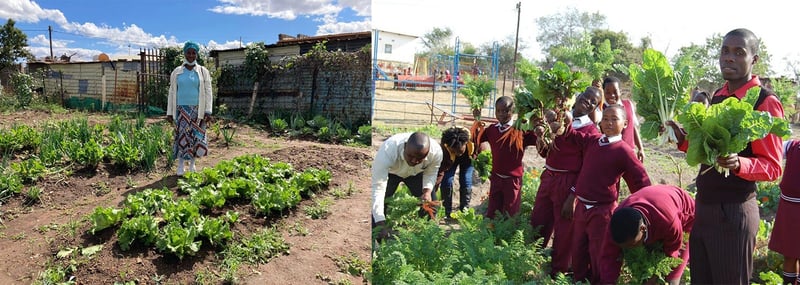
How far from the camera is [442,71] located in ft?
9.71

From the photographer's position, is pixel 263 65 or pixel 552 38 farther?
pixel 263 65

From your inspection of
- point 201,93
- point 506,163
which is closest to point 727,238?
point 506,163

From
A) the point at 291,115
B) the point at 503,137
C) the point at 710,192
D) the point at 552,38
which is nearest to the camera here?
the point at 710,192

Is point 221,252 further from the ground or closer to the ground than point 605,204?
closer to the ground

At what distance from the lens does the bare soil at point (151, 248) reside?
9.89 feet

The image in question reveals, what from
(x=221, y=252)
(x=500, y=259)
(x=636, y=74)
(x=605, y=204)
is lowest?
(x=221, y=252)

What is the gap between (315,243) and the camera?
135 inches

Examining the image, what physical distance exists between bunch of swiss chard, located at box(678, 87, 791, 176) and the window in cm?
745

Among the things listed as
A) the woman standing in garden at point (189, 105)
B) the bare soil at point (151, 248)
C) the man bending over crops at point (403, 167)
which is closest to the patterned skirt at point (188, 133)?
the woman standing in garden at point (189, 105)

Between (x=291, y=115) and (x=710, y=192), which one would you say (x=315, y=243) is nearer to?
(x=710, y=192)

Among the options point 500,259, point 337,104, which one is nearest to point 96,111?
point 337,104

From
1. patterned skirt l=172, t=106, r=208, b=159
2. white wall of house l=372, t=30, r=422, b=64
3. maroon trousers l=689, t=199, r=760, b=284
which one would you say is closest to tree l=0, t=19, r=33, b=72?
patterned skirt l=172, t=106, r=208, b=159

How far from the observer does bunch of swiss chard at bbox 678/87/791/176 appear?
161 cm

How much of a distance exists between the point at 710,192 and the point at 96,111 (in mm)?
7603
